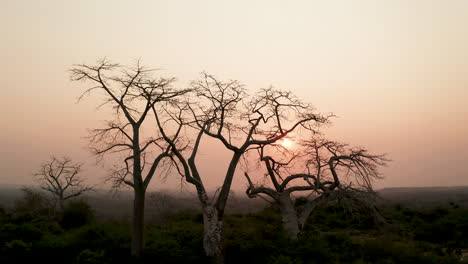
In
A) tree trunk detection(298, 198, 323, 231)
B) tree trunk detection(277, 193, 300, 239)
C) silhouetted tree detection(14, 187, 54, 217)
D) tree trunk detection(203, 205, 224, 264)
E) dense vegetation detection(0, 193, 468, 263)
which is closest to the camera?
dense vegetation detection(0, 193, 468, 263)

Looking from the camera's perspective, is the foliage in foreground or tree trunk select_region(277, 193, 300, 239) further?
tree trunk select_region(277, 193, 300, 239)

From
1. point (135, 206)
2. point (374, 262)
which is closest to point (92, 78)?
point (135, 206)

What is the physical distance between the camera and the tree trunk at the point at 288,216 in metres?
18.7

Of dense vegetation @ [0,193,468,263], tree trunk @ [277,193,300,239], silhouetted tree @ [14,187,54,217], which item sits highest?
silhouetted tree @ [14,187,54,217]

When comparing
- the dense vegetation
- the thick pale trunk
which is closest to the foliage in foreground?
the dense vegetation

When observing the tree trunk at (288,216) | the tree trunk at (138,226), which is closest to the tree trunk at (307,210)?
the tree trunk at (288,216)

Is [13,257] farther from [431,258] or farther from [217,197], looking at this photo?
[431,258]

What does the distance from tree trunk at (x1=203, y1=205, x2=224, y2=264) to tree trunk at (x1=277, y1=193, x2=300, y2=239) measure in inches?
134

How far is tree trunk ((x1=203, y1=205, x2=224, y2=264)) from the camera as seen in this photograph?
16.8 m

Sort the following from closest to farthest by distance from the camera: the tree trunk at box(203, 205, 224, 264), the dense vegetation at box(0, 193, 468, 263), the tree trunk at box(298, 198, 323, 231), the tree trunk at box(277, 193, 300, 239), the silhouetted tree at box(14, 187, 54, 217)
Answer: the dense vegetation at box(0, 193, 468, 263), the tree trunk at box(203, 205, 224, 264), the tree trunk at box(277, 193, 300, 239), the tree trunk at box(298, 198, 323, 231), the silhouetted tree at box(14, 187, 54, 217)

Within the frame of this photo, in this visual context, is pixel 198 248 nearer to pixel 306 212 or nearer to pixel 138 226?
pixel 138 226

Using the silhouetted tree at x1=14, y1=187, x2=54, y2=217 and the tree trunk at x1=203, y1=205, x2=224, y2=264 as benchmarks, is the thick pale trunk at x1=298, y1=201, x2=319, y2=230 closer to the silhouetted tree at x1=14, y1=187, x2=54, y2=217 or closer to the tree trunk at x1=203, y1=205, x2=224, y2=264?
the tree trunk at x1=203, y1=205, x2=224, y2=264

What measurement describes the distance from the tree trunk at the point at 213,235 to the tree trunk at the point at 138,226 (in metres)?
2.55

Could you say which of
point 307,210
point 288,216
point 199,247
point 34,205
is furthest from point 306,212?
point 34,205
